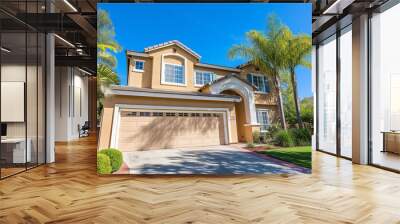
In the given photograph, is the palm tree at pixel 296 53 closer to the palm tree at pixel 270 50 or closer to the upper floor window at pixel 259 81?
the palm tree at pixel 270 50

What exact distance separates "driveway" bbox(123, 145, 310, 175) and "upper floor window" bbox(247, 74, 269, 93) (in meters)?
1.13

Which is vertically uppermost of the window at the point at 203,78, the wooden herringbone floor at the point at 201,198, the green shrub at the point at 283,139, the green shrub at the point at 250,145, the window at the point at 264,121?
the window at the point at 203,78

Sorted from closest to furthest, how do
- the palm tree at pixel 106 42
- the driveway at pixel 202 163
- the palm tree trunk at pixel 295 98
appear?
the palm tree at pixel 106 42 < the driveway at pixel 202 163 < the palm tree trunk at pixel 295 98

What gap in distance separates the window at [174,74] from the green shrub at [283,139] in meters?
1.86

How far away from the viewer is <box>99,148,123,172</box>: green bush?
17.8ft

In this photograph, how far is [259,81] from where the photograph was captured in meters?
5.72

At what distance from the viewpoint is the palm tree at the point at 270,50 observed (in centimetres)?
555

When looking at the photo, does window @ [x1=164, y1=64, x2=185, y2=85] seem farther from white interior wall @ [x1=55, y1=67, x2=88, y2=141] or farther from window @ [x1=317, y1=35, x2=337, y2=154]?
white interior wall @ [x1=55, y1=67, x2=88, y2=141]

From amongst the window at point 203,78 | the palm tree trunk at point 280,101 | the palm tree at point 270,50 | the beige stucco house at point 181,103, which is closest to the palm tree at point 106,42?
the beige stucco house at point 181,103

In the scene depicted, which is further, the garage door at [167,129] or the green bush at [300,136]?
the green bush at [300,136]

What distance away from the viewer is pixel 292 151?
5609 millimetres

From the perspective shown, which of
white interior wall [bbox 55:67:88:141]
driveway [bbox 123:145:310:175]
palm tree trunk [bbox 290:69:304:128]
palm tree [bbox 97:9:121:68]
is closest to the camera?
palm tree [bbox 97:9:121:68]

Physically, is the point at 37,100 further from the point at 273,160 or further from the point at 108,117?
the point at 273,160

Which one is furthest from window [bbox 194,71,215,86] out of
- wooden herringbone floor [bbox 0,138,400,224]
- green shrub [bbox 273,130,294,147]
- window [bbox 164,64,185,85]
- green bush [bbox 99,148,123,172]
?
green bush [bbox 99,148,123,172]
